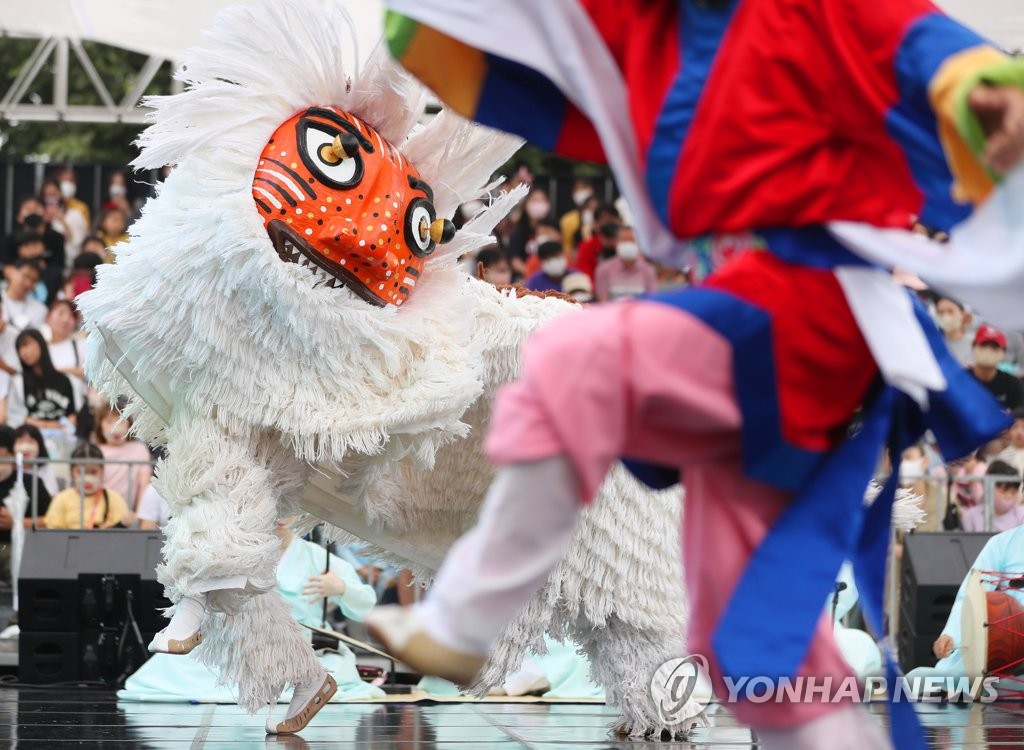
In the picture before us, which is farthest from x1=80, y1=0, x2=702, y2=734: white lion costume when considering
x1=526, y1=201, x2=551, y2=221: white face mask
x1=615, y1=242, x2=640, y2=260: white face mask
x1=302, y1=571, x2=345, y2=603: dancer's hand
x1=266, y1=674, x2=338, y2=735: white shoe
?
x1=526, y1=201, x2=551, y2=221: white face mask

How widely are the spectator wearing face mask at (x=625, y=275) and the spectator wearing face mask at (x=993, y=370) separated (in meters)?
2.11

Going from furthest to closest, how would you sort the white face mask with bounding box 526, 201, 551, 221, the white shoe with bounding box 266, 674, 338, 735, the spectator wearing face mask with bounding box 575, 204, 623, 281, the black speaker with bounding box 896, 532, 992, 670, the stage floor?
the white face mask with bounding box 526, 201, 551, 221, the spectator wearing face mask with bounding box 575, 204, 623, 281, the black speaker with bounding box 896, 532, 992, 670, the white shoe with bounding box 266, 674, 338, 735, the stage floor

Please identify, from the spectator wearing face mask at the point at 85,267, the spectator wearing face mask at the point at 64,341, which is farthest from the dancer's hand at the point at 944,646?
the spectator wearing face mask at the point at 85,267

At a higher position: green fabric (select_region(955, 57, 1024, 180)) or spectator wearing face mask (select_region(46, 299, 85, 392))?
green fabric (select_region(955, 57, 1024, 180))

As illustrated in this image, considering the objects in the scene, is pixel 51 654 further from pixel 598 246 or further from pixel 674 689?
pixel 598 246

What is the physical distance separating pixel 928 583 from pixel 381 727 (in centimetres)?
269

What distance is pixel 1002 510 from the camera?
7.34 meters

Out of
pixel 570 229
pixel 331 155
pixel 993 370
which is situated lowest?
pixel 993 370

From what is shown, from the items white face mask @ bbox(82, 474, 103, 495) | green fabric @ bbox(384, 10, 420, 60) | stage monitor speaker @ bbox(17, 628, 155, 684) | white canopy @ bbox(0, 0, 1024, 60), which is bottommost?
stage monitor speaker @ bbox(17, 628, 155, 684)

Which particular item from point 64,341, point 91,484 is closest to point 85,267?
point 64,341

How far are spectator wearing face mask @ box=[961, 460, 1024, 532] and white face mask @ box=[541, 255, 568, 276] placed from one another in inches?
130

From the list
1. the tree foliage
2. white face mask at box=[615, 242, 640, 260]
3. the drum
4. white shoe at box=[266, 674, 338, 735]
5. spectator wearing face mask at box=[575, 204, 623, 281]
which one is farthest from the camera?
the tree foliage

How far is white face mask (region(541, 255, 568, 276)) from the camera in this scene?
9719mm

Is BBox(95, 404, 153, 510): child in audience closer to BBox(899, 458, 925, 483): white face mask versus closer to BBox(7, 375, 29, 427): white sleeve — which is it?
BBox(7, 375, 29, 427): white sleeve
